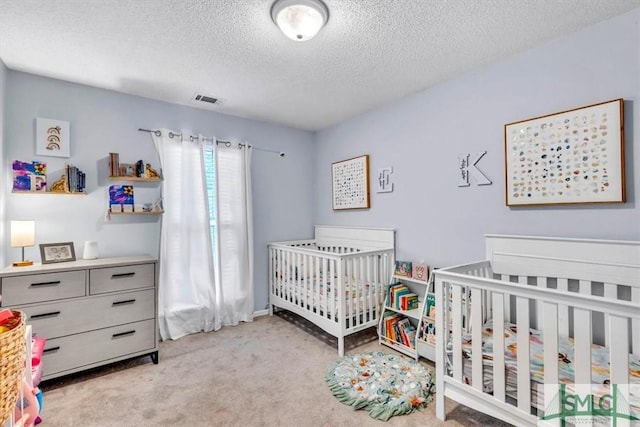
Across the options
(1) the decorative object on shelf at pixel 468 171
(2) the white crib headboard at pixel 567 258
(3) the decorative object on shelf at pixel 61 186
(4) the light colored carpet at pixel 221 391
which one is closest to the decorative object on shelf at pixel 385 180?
(1) the decorative object on shelf at pixel 468 171

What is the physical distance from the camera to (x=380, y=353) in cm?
247

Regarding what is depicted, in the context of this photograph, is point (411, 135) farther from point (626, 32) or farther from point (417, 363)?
point (417, 363)

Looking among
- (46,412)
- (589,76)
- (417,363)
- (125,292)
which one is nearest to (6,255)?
(125,292)

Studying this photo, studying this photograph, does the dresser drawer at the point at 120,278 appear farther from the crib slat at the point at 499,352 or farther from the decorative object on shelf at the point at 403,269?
the crib slat at the point at 499,352

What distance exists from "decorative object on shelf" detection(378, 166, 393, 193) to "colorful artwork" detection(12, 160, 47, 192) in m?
2.86

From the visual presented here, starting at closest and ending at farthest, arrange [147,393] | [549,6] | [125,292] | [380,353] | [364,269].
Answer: [549,6]
[147,393]
[125,292]
[380,353]
[364,269]

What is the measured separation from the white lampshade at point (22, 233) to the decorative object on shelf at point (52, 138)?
61 centimetres

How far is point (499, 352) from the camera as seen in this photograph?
4.81 feet

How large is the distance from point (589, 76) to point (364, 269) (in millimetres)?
2006

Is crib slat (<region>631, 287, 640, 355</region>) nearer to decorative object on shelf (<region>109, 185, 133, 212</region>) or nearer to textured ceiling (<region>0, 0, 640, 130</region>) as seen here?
textured ceiling (<region>0, 0, 640, 130</region>)

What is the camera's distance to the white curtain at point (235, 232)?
3160 mm

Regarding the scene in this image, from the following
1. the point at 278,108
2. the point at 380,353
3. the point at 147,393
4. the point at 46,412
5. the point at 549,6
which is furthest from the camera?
the point at 278,108

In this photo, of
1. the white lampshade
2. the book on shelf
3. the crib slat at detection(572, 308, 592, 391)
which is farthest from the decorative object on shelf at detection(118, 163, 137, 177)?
the crib slat at detection(572, 308, 592, 391)

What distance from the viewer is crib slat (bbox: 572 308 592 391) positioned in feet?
3.95
